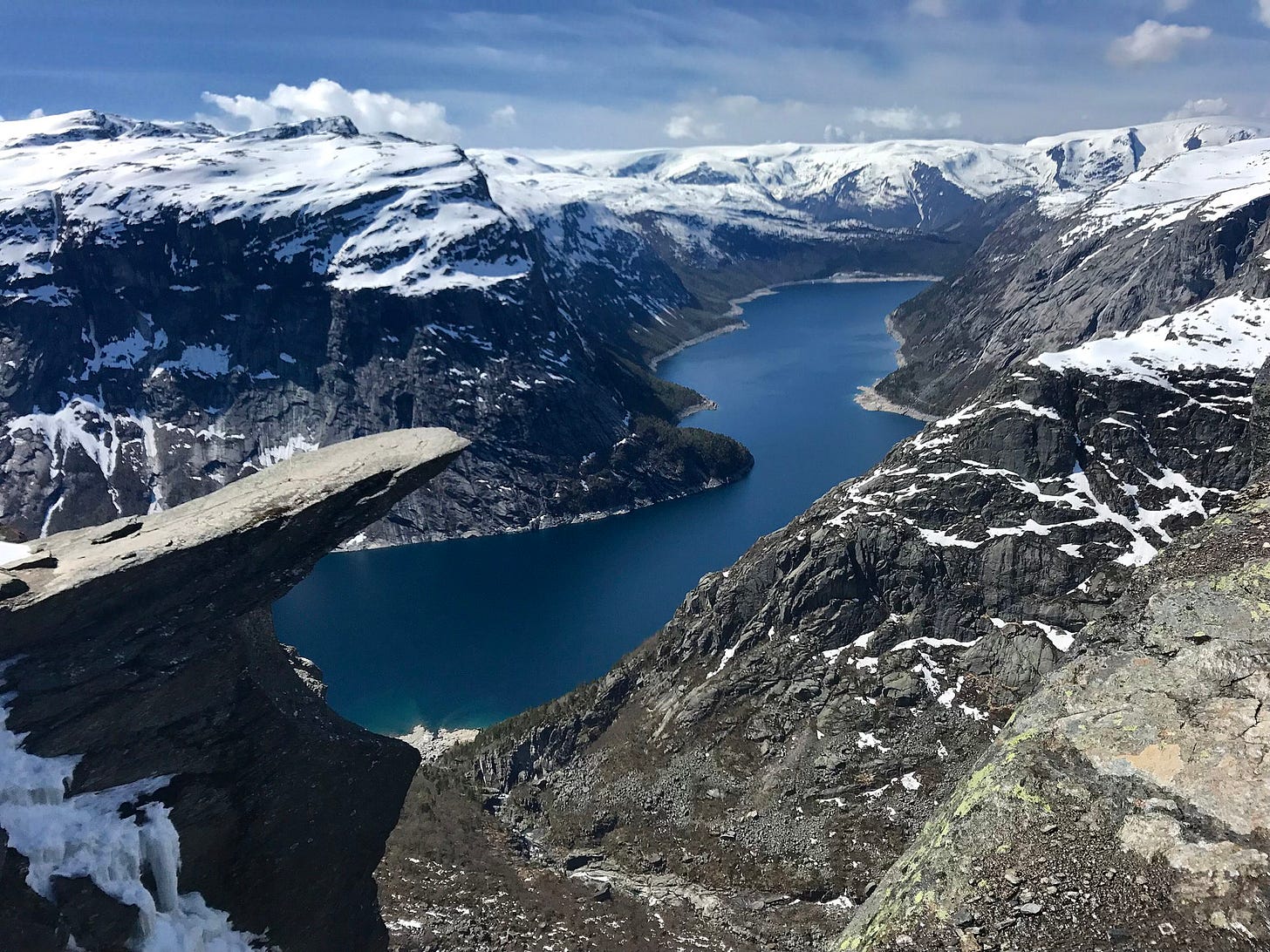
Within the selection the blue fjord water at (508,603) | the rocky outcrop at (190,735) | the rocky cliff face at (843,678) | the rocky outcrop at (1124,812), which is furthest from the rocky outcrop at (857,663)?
the rocky outcrop at (1124,812)

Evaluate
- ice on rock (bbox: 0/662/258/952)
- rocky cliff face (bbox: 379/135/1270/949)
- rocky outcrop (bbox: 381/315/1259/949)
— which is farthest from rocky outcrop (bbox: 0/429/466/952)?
rocky outcrop (bbox: 381/315/1259/949)

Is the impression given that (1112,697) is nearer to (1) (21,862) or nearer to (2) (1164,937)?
(2) (1164,937)

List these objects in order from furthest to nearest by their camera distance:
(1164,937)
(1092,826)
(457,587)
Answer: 1. (457,587)
2. (1092,826)
3. (1164,937)

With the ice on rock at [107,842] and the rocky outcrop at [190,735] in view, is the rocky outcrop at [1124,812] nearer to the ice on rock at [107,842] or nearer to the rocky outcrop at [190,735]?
the rocky outcrop at [190,735]

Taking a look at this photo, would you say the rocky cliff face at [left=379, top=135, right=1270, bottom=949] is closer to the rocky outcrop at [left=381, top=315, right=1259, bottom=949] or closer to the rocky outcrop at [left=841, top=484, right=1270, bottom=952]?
the rocky outcrop at [left=381, top=315, right=1259, bottom=949]

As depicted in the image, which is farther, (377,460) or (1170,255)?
(1170,255)

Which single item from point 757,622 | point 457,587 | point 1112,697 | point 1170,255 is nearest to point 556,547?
point 457,587
